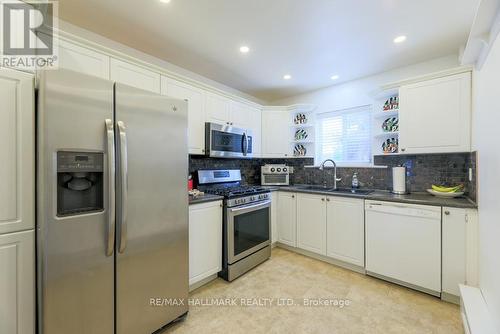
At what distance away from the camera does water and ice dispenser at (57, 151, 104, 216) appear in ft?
4.07

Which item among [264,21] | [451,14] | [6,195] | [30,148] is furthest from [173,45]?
[451,14]

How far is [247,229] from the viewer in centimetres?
265

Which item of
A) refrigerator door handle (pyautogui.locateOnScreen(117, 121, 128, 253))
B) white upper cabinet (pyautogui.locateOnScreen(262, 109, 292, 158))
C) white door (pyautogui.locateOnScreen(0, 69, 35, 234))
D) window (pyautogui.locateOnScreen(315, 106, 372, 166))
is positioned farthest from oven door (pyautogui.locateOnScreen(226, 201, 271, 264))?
white door (pyautogui.locateOnScreen(0, 69, 35, 234))

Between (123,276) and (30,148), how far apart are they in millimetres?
957

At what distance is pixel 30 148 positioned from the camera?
120 cm

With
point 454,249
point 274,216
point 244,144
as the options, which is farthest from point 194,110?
point 454,249

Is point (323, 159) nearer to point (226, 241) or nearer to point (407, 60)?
point (407, 60)

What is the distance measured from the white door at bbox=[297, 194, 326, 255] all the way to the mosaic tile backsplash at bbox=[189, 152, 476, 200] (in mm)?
734

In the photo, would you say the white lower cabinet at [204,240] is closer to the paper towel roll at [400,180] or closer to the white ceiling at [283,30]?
the white ceiling at [283,30]

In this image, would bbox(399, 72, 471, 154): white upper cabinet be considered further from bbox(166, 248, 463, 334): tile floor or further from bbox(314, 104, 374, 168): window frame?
bbox(166, 248, 463, 334): tile floor

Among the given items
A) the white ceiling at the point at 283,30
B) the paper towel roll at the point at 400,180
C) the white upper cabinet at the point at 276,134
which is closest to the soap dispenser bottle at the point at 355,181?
the paper towel roll at the point at 400,180

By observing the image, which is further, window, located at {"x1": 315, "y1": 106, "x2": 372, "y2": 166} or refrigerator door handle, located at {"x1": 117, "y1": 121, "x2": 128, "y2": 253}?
window, located at {"x1": 315, "y1": 106, "x2": 372, "y2": 166}

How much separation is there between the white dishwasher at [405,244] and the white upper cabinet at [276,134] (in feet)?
5.32

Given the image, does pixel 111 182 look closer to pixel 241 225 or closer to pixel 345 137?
pixel 241 225
